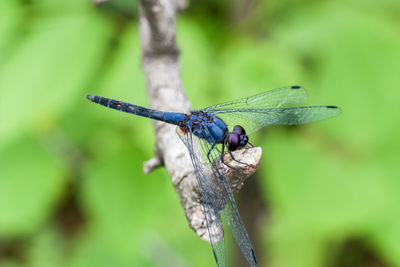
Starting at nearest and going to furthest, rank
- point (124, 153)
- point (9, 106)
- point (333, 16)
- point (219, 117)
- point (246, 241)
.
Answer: point (246, 241)
point (219, 117)
point (9, 106)
point (124, 153)
point (333, 16)

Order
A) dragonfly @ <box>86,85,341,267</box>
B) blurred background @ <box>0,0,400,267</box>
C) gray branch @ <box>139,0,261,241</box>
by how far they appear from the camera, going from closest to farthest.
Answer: gray branch @ <box>139,0,261,241</box> < dragonfly @ <box>86,85,341,267</box> < blurred background @ <box>0,0,400,267</box>

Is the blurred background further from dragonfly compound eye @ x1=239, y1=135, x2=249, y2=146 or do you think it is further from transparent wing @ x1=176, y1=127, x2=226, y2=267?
transparent wing @ x1=176, y1=127, x2=226, y2=267

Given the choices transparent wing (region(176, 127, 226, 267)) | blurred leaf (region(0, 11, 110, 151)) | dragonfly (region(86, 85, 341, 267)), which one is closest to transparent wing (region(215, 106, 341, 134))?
dragonfly (region(86, 85, 341, 267))

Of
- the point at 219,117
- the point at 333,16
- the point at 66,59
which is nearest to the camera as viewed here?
the point at 219,117

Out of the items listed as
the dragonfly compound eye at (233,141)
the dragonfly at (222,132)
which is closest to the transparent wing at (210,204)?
the dragonfly at (222,132)

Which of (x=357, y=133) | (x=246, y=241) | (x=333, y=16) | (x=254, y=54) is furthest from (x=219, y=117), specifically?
(x=333, y=16)

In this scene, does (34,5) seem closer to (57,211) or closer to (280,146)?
(57,211)

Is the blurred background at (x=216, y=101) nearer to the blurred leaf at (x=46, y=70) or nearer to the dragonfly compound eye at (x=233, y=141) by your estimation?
the blurred leaf at (x=46, y=70)
